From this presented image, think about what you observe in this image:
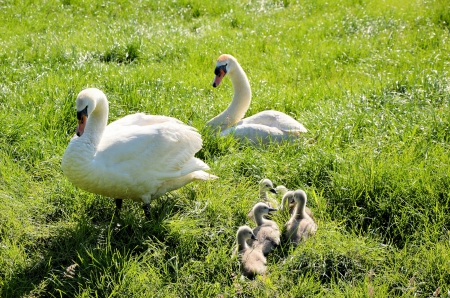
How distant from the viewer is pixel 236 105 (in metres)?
6.50

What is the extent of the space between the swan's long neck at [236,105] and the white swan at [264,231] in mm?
1850

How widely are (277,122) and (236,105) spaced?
0.66 m

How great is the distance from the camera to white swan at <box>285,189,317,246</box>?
4.36m

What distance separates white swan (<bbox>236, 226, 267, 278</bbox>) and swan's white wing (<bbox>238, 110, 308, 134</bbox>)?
1.87 meters

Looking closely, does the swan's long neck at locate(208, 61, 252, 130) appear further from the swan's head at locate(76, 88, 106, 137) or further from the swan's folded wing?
the swan's head at locate(76, 88, 106, 137)

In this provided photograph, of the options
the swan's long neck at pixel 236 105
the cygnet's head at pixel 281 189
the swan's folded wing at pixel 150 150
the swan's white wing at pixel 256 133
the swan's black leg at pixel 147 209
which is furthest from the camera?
the swan's long neck at pixel 236 105

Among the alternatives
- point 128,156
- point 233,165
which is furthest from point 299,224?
point 128,156

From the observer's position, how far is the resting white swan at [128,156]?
4305 millimetres

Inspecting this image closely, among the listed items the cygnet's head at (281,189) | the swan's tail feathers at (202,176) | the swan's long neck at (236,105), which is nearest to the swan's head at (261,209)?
the cygnet's head at (281,189)

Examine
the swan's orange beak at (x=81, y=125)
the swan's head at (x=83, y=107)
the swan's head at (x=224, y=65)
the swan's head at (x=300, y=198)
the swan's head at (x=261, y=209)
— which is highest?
the swan's head at (x=83, y=107)

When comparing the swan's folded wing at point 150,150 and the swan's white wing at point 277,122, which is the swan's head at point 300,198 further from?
the swan's white wing at point 277,122

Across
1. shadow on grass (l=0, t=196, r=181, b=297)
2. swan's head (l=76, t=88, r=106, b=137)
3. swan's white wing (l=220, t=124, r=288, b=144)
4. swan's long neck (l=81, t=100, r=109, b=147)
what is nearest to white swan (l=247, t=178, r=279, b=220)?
shadow on grass (l=0, t=196, r=181, b=297)

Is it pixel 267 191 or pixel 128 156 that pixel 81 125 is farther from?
pixel 267 191

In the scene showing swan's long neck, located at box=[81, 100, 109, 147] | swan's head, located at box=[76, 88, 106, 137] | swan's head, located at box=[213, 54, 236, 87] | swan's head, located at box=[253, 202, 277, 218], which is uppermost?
swan's head, located at box=[76, 88, 106, 137]
